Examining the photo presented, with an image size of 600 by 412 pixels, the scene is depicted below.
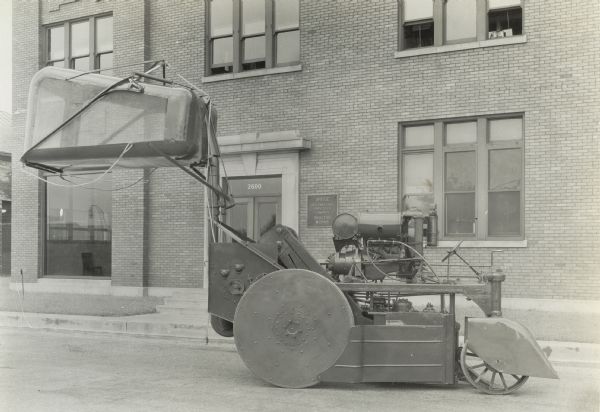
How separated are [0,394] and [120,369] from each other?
175 cm

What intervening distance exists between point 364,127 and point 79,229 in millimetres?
8794

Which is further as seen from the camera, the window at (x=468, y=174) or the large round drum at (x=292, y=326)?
the window at (x=468, y=174)

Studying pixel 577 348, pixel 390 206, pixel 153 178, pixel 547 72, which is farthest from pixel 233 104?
pixel 577 348

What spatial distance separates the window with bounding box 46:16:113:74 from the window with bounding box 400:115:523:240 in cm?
867

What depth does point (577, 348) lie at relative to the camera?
9.91 metres

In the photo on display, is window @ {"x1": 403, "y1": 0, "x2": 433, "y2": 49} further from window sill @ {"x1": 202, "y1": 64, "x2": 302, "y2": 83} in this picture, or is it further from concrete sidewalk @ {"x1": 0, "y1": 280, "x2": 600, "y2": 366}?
concrete sidewalk @ {"x1": 0, "y1": 280, "x2": 600, "y2": 366}

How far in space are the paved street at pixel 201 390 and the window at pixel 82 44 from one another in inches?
420

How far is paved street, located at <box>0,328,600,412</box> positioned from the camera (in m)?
6.78

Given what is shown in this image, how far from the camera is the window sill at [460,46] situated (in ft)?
45.1

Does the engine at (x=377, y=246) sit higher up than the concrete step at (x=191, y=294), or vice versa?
the engine at (x=377, y=246)

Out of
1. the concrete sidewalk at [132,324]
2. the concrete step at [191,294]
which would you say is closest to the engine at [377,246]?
the concrete sidewalk at [132,324]

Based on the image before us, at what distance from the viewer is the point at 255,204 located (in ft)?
54.3

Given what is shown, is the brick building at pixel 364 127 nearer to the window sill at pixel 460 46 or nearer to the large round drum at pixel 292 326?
the window sill at pixel 460 46

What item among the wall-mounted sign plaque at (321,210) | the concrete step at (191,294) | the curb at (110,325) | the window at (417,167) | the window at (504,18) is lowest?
the curb at (110,325)
